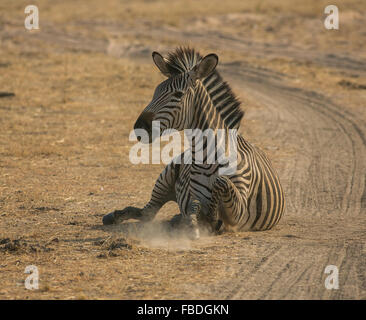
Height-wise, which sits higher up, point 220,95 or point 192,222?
point 220,95

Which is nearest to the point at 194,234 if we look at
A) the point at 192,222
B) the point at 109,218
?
the point at 192,222

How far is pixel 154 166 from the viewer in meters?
10.7

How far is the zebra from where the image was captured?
636 centimetres

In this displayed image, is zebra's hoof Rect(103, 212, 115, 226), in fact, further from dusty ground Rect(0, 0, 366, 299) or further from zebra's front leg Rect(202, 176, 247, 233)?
zebra's front leg Rect(202, 176, 247, 233)

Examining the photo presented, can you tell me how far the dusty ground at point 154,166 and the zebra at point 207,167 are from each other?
234mm

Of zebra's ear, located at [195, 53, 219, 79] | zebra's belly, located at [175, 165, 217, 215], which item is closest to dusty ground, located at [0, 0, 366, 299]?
zebra's belly, located at [175, 165, 217, 215]

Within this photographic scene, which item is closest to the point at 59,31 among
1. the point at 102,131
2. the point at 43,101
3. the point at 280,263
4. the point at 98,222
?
the point at 43,101

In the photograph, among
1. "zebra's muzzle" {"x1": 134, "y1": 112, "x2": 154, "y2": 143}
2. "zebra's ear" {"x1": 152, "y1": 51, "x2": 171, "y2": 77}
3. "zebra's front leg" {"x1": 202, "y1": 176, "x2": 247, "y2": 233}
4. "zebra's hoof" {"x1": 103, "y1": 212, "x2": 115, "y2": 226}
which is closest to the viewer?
"zebra's muzzle" {"x1": 134, "y1": 112, "x2": 154, "y2": 143}

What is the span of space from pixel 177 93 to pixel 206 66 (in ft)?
1.27

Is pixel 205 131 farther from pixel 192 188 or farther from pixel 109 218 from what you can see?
pixel 109 218

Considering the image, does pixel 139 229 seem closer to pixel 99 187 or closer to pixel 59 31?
pixel 99 187

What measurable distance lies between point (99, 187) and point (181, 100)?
334 cm

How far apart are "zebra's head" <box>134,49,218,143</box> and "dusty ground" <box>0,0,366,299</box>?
1247mm

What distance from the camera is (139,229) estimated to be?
7.27 m
